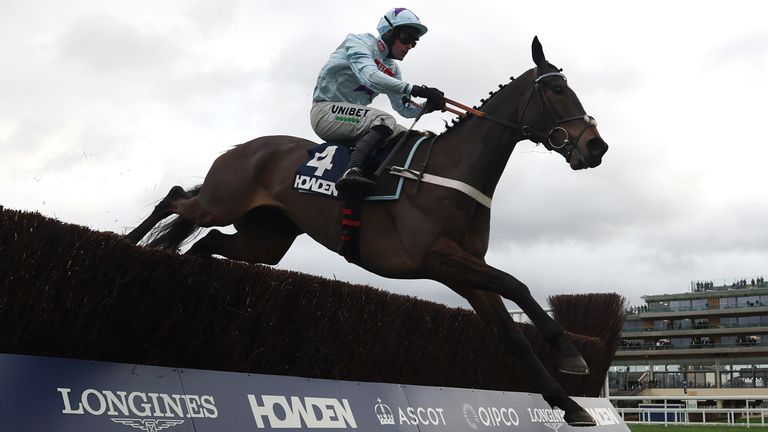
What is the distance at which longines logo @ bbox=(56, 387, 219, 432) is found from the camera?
3.63 m

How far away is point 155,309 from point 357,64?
187 cm

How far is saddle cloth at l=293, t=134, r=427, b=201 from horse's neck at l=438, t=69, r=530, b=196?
0.28m

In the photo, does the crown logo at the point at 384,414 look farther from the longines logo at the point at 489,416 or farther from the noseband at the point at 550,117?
the noseband at the point at 550,117

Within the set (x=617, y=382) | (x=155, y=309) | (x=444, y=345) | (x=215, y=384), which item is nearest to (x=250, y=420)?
(x=215, y=384)

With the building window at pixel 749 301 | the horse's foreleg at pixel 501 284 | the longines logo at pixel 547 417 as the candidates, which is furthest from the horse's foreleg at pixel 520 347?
the building window at pixel 749 301

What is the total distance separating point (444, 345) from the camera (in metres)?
7.90

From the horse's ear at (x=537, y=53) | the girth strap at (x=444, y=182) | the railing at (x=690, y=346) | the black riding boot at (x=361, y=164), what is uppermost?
the railing at (x=690, y=346)

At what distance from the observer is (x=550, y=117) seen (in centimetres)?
474

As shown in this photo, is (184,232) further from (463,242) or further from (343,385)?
(463,242)

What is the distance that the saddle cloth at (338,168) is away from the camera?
15.8ft

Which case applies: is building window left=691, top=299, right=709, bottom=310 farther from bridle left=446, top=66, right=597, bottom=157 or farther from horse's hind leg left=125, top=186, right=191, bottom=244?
bridle left=446, top=66, right=597, bottom=157

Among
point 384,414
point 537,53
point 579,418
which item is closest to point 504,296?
point 579,418

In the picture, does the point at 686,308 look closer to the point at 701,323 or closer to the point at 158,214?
the point at 701,323

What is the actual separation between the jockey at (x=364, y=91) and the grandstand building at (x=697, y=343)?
237 feet
